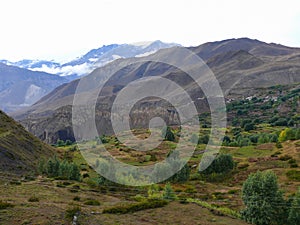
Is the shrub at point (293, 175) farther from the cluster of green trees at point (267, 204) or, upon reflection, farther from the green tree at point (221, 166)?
the cluster of green trees at point (267, 204)

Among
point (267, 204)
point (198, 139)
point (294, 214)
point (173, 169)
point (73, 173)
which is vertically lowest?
point (294, 214)

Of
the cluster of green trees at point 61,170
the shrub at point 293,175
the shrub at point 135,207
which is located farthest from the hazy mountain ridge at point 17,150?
the shrub at point 293,175

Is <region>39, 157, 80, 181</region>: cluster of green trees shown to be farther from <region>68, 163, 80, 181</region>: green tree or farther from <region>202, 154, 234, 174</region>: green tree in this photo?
<region>202, 154, 234, 174</region>: green tree

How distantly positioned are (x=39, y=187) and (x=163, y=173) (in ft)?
96.0

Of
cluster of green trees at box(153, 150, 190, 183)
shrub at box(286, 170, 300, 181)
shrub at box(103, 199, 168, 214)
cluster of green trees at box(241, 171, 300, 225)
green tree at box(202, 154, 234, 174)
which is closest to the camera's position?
shrub at box(103, 199, 168, 214)

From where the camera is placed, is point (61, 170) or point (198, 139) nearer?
point (61, 170)

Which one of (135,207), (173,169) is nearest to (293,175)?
(173,169)

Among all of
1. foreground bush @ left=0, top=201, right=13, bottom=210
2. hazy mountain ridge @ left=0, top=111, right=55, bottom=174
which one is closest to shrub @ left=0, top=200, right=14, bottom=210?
foreground bush @ left=0, top=201, right=13, bottom=210

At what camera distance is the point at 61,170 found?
6328 cm

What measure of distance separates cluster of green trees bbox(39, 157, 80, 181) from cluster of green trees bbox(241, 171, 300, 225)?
31.6 meters

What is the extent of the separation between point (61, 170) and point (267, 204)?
124 ft

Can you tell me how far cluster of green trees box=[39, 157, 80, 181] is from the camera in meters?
61.8

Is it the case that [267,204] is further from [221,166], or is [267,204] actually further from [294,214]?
[221,166]

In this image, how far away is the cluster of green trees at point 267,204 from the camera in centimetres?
4009
